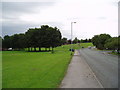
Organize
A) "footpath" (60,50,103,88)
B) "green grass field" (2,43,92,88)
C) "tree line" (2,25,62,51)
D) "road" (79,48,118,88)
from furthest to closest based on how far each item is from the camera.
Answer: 1. "tree line" (2,25,62,51)
2. "road" (79,48,118,88)
3. "green grass field" (2,43,92,88)
4. "footpath" (60,50,103,88)

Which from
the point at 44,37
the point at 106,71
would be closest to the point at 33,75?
the point at 106,71

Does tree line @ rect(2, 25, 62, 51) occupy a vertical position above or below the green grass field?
above

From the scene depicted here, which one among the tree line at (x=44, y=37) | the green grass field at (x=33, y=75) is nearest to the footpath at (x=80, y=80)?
the green grass field at (x=33, y=75)

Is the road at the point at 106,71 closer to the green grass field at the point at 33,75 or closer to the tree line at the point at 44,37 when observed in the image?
the green grass field at the point at 33,75

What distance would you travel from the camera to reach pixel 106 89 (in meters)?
7.54

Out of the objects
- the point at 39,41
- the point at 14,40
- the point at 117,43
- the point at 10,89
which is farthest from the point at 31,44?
the point at 10,89

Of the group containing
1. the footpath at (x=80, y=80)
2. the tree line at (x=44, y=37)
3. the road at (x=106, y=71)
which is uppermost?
the tree line at (x=44, y=37)

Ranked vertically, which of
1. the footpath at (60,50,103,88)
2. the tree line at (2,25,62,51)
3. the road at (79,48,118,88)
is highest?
the tree line at (2,25,62,51)

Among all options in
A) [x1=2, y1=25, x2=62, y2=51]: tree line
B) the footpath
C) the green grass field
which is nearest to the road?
the footpath

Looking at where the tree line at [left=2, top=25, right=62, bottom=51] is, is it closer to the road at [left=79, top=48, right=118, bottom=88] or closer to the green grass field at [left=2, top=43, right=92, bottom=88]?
the road at [left=79, top=48, right=118, bottom=88]

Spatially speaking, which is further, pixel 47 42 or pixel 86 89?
pixel 47 42

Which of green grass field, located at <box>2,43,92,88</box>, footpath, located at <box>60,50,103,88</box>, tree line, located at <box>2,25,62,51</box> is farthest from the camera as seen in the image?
tree line, located at <box>2,25,62,51</box>

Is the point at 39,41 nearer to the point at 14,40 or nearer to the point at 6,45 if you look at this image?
the point at 14,40

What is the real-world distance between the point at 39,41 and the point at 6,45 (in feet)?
119
